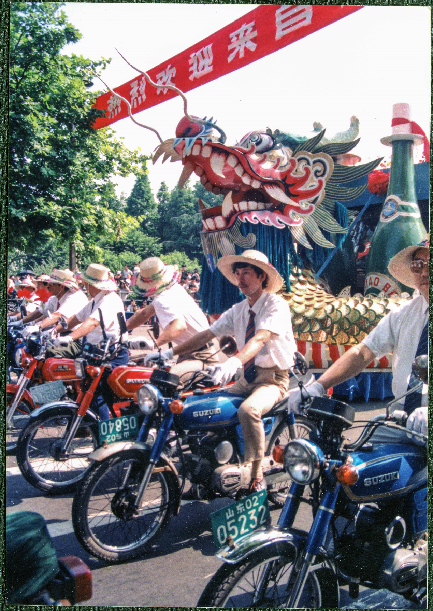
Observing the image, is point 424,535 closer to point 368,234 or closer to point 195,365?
point 195,365

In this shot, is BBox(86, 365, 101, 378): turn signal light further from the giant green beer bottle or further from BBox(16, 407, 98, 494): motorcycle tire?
the giant green beer bottle

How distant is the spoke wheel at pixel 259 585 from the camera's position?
1930 mm

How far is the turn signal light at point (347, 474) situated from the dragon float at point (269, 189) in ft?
Answer: 10.9

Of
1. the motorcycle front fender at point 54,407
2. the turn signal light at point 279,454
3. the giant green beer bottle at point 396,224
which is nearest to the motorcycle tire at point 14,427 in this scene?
the motorcycle front fender at point 54,407

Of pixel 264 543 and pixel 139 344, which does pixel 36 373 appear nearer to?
pixel 139 344

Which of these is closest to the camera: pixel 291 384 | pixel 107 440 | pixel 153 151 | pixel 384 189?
pixel 107 440

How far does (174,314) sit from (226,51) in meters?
2.04

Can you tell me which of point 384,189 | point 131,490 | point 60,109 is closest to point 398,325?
point 131,490

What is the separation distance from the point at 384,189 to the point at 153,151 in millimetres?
2742

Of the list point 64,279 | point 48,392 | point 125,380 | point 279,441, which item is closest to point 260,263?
point 279,441

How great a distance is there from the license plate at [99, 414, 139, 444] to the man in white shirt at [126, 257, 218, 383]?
45 centimetres

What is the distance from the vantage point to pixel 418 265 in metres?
2.68

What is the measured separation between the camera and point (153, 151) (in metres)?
4.57

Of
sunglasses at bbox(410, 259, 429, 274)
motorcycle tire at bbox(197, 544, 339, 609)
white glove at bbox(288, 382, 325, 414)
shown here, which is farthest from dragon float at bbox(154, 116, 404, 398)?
motorcycle tire at bbox(197, 544, 339, 609)
